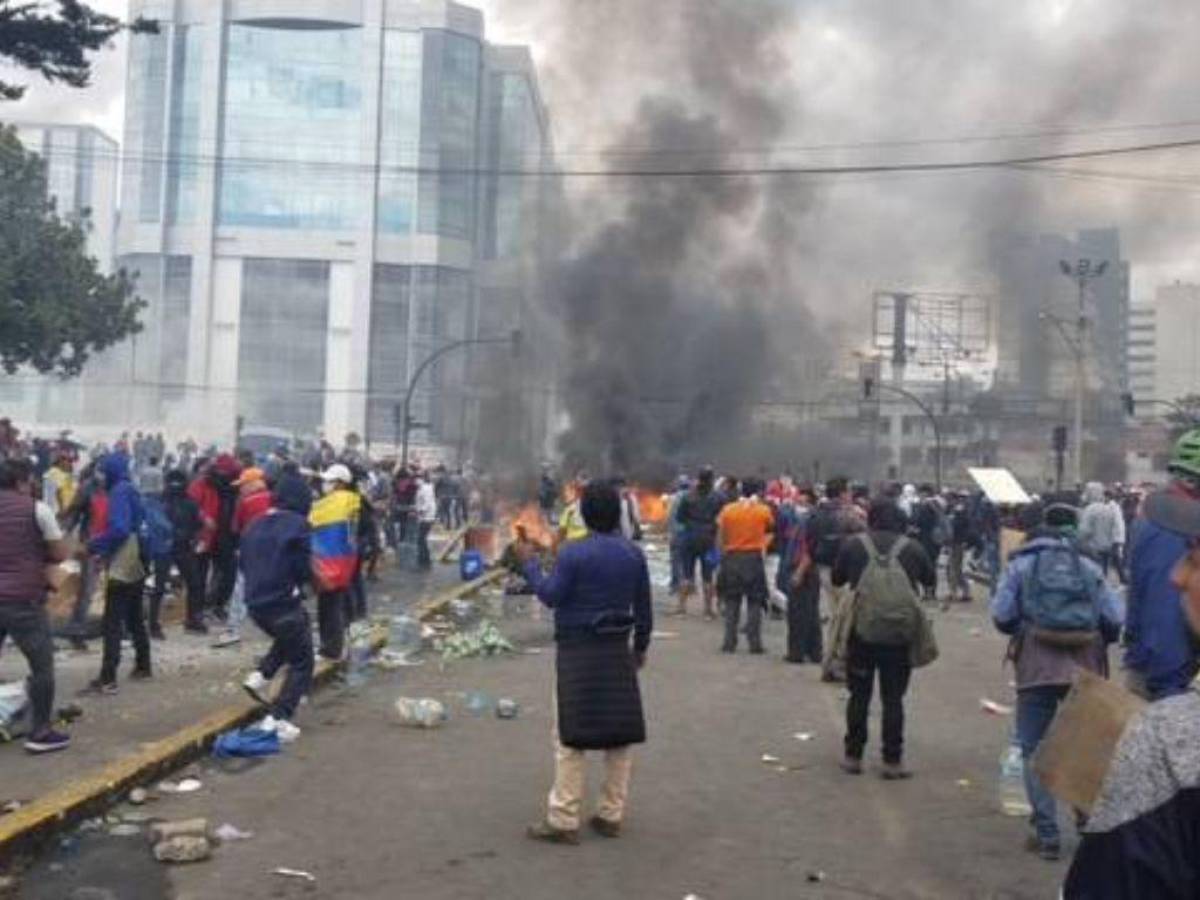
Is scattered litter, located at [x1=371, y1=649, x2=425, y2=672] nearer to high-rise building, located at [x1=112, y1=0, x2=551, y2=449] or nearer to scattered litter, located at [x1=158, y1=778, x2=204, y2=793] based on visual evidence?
scattered litter, located at [x1=158, y1=778, x2=204, y2=793]

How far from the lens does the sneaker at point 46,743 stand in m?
6.79

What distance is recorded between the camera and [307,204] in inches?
2923

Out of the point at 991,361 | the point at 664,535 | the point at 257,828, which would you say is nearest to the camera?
the point at 257,828

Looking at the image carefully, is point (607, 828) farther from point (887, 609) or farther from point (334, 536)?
point (334, 536)

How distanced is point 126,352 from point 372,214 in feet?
50.2

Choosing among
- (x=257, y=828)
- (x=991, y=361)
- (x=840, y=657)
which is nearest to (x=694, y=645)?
(x=840, y=657)

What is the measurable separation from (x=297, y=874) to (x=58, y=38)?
46.6 feet

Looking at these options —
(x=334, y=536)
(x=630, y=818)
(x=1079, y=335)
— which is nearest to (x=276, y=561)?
(x=334, y=536)

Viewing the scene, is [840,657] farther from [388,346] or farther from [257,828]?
[388,346]

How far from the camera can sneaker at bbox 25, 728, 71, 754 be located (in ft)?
22.3

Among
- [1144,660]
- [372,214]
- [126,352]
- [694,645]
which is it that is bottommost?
[694,645]

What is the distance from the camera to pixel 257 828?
18.9ft

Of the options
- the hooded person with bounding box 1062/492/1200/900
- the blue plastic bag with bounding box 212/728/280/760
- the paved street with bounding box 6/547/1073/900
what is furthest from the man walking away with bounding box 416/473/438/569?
the hooded person with bounding box 1062/492/1200/900

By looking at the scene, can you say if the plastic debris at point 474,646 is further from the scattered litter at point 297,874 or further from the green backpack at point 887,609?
the scattered litter at point 297,874
